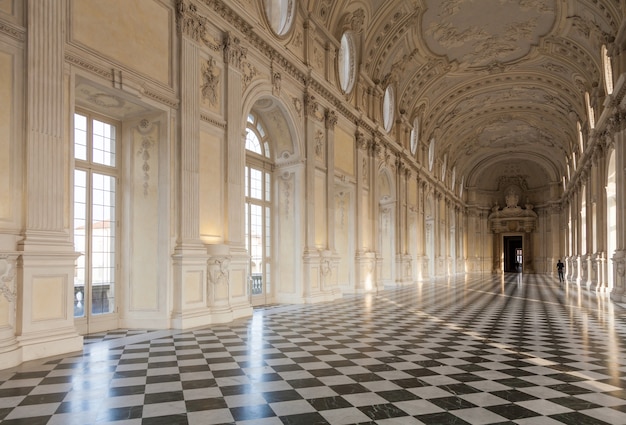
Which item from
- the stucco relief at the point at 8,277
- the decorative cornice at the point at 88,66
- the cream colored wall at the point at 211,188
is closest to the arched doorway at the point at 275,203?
the cream colored wall at the point at 211,188

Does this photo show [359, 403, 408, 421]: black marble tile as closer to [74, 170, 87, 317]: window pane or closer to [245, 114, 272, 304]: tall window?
[74, 170, 87, 317]: window pane

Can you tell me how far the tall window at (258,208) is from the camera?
13.1 metres

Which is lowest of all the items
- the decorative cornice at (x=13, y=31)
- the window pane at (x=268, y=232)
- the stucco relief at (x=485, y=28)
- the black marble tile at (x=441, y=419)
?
the black marble tile at (x=441, y=419)

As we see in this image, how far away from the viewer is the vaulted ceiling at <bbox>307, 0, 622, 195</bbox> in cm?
1806

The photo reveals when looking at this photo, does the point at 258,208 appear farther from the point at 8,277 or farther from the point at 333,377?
the point at 333,377

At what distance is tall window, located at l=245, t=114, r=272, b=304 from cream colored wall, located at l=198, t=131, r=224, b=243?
2459mm

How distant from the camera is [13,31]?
6.40 meters

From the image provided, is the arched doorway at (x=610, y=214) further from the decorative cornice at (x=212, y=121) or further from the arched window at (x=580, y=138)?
the decorative cornice at (x=212, y=121)

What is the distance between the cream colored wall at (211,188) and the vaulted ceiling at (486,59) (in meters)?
6.35

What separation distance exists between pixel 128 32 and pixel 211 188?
10.8ft

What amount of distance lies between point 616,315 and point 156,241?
10.2 m

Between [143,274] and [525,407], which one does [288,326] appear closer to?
[143,274]

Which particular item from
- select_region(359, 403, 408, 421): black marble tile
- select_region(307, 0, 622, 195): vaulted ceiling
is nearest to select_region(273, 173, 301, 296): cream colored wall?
select_region(307, 0, 622, 195): vaulted ceiling

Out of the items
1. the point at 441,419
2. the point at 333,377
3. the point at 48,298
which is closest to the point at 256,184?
the point at 48,298
